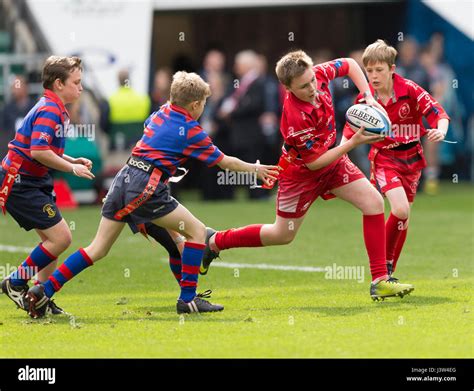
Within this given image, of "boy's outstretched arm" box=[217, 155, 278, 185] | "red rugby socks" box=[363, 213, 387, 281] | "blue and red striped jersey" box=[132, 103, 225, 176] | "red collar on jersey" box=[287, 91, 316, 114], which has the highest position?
"red collar on jersey" box=[287, 91, 316, 114]

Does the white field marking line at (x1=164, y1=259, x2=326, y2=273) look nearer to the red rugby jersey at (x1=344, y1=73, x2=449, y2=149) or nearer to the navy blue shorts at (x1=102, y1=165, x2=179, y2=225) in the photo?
the red rugby jersey at (x1=344, y1=73, x2=449, y2=149)

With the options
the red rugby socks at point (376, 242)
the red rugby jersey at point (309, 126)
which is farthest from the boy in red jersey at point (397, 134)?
the red rugby jersey at point (309, 126)

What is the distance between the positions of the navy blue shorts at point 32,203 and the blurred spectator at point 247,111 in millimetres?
10864

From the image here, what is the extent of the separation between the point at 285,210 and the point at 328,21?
652 inches

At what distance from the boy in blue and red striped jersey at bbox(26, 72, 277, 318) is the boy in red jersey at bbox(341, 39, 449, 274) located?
5.00 ft

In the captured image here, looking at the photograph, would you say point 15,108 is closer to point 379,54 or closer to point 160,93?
point 160,93

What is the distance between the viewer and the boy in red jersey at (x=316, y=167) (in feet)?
29.3

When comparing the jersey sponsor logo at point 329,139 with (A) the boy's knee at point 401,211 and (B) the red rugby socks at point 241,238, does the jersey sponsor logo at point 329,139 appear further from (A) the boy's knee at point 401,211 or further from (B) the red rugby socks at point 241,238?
(B) the red rugby socks at point 241,238

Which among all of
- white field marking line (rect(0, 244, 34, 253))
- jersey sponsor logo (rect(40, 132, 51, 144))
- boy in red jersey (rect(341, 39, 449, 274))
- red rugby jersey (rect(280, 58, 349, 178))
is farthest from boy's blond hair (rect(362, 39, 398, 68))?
white field marking line (rect(0, 244, 34, 253))

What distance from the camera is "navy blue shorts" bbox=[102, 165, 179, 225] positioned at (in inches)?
339

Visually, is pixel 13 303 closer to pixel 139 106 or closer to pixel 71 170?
pixel 71 170

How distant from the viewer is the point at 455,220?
16125 mm

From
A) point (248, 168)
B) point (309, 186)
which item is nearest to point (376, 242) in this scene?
point (309, 186)
